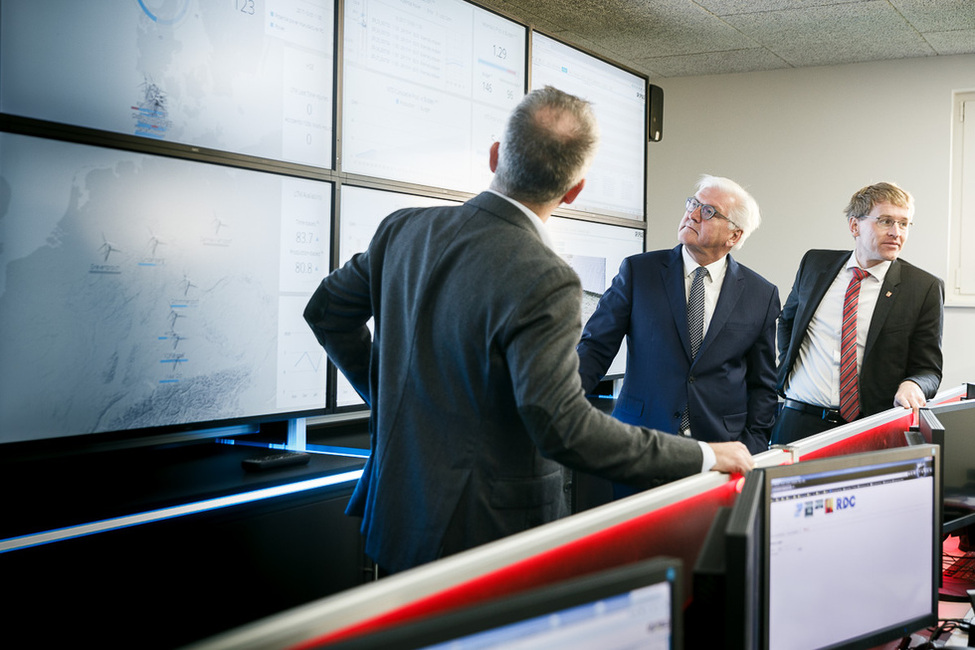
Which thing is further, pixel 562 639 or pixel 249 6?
pixel 249 6

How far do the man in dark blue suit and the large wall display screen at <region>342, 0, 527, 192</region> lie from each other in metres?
0.94

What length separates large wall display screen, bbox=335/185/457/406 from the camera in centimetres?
272

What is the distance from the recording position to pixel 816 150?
17.2 ft

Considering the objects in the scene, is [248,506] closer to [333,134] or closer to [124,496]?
[124,496]

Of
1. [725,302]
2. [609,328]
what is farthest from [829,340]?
[609,328]

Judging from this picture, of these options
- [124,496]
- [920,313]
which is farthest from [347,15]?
[920,313]

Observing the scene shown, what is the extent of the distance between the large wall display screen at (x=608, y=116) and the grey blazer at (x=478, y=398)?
7.93 ft

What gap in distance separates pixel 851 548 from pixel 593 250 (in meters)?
2.87

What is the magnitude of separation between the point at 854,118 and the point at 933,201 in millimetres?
720

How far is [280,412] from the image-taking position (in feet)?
8.28

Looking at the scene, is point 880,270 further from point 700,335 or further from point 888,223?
point 700,335

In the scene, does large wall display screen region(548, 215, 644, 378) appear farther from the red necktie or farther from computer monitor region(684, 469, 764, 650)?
computer monitor region(684, 469, 764, 650)

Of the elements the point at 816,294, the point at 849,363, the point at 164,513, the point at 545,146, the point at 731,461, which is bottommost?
the point at 164,513

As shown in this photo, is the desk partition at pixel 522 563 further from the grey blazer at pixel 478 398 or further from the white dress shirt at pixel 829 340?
the white dress shirt at pixel 829 340
